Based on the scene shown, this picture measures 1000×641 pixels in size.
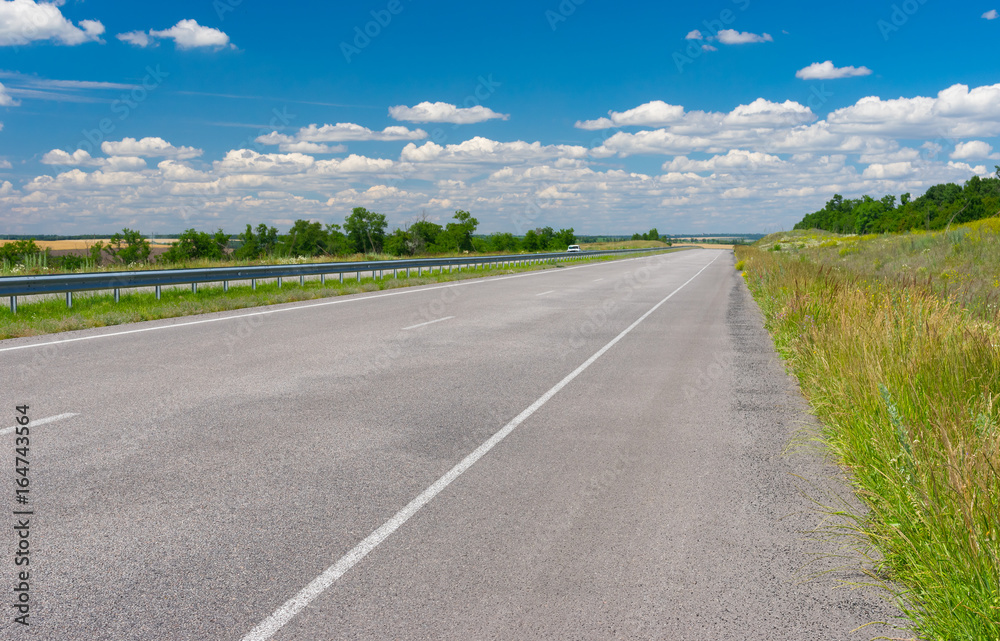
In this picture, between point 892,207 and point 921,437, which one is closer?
point 921,437

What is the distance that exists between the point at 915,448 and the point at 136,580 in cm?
464

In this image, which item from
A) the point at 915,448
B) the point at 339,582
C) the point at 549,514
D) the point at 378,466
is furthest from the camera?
the point at 378,466

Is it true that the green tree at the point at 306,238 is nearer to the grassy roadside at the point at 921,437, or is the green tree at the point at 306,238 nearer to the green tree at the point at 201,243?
the green tree at the point at 201,243

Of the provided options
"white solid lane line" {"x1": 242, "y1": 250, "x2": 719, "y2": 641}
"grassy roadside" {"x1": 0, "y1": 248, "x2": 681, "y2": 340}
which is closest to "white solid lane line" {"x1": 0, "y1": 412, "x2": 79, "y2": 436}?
"white solid lane line" {"x1": 242, "y1": 250, "x2": 719, "y2": 641}

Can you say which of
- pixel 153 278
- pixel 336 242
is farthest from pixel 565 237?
pixel 153 278

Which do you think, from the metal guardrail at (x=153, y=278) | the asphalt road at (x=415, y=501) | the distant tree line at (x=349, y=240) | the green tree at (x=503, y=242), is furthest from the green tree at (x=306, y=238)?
the asphalt road at (x=415, y=501)

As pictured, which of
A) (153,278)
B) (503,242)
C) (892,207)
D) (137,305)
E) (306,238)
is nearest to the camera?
(137,305)

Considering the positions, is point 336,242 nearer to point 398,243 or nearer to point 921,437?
point 398,243

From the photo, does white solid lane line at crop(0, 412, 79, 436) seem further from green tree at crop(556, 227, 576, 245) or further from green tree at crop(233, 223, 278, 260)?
green tree at crop(556, 227, 576, 245)

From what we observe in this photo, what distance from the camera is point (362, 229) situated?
9931 centimetres

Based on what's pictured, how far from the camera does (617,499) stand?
4891 mm

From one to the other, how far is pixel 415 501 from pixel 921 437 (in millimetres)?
3356

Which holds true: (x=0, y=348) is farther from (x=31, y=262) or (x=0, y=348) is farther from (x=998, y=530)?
(x=31, y=262)

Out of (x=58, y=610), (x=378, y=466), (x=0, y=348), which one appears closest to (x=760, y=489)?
(x=378, y=466)
